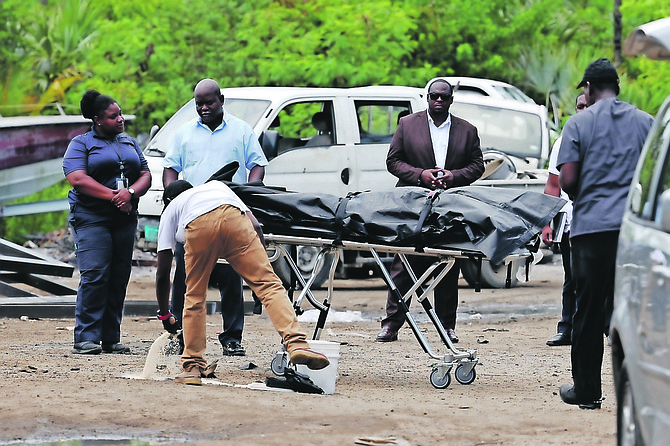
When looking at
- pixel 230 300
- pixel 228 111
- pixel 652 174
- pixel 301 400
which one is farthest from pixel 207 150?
pixel 228 111

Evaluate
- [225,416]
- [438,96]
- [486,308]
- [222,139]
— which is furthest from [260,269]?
[486,308]

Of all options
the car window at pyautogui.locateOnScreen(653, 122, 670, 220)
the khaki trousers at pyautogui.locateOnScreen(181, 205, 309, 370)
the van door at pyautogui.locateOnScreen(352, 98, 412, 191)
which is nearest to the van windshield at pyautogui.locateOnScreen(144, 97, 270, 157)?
the van door at pyautogui.locateOnScreen(352, 98, 412, 191)

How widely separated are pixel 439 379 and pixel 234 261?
5.19 ft

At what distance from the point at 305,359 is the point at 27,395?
1.58 meters

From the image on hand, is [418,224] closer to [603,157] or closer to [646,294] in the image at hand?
[603,157]

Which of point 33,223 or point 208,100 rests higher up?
point 208,100

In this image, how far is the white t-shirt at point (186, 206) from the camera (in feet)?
24.7

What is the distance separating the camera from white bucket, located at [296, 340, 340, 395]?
7.54m

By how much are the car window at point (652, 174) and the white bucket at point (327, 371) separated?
247 cm

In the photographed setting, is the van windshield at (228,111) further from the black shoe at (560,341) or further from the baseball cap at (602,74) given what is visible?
the baseball cap at (602,74)

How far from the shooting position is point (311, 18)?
2316 centimetres

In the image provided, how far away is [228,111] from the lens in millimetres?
14125

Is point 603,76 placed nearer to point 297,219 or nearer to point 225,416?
point 297,219

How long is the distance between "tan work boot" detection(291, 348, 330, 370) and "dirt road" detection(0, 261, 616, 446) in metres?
0.20
